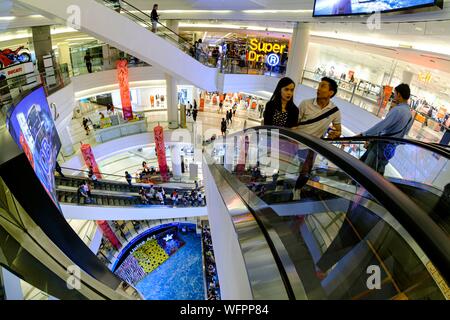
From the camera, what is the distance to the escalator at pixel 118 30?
5508mm

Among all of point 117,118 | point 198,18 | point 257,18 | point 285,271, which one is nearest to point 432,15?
point 285,271

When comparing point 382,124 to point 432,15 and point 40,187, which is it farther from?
point 40,187

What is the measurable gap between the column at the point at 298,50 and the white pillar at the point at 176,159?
8.61m

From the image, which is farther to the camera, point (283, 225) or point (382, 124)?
point (382, 124)

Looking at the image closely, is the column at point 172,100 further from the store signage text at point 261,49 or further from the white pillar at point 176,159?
the store signage text at point 261,49

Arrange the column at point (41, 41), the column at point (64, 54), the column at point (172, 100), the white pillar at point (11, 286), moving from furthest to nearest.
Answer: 1. the column at point (172, 100)
2. the column at point (64, 54)
3. the column at point (41, 41)
4. the white pillar at point (11, 286)

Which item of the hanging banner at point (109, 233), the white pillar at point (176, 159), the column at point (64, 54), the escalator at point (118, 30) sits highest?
the escalator at point (118, 30)

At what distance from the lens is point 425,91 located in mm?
9859

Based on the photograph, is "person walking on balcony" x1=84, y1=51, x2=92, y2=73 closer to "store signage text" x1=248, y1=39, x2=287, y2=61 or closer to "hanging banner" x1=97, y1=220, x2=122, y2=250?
"hanging banner" x1=97, y1=220, x2=122, y2=250

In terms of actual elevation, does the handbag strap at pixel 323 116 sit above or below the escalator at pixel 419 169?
above

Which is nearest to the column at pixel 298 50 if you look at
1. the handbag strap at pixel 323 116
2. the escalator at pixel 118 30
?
the escalator at pixel 118 30

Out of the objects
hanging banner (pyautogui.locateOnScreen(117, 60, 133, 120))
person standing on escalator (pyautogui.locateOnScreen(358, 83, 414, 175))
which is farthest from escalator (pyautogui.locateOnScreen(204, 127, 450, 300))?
hanging banner (pyautogui.locateOnScreen(117, 60, 133, 120))

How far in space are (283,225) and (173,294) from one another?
1314 cm

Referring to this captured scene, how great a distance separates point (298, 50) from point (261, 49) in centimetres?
528
